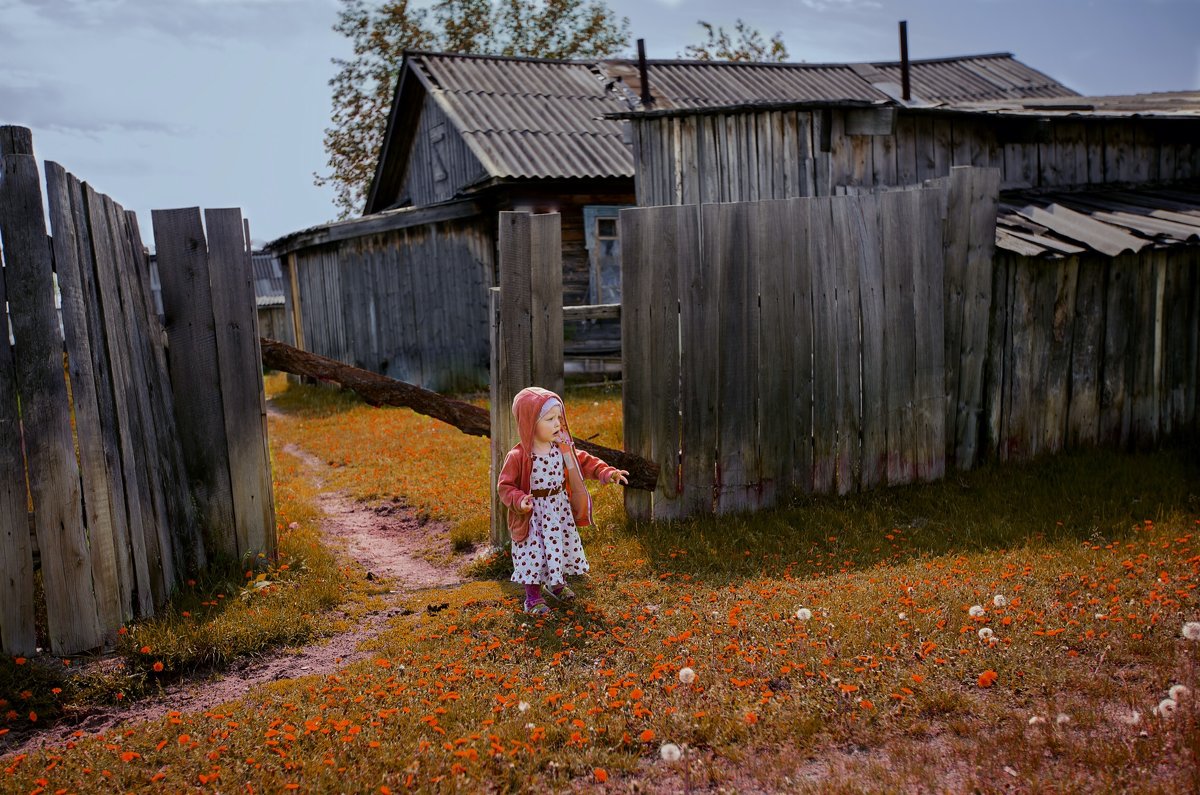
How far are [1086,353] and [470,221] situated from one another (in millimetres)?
10406

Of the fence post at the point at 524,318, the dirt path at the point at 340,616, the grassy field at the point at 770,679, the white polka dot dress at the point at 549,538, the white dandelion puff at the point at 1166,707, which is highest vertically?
the fence post at the point at 524,318

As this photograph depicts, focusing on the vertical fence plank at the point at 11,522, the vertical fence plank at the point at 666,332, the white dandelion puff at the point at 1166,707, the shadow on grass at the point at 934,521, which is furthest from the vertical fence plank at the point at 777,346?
the vertical fence plank at the point at 11,522

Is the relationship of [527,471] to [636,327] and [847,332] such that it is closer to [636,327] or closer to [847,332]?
[636,327]

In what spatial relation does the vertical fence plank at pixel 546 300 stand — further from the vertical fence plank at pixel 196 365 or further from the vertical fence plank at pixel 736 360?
the vertical fence plank at pixel 196 365

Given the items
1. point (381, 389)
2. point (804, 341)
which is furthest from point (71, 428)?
point (804, 341)

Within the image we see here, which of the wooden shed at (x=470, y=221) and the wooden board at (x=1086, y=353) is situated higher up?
the wooden shed at (x=470, y=221)

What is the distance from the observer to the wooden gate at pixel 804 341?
20.6ft

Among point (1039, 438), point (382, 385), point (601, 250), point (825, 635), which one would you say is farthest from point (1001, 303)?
point (601, 250)

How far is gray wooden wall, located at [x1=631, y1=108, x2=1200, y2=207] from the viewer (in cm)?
984

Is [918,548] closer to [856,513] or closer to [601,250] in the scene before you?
[856,513]

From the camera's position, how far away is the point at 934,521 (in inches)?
250

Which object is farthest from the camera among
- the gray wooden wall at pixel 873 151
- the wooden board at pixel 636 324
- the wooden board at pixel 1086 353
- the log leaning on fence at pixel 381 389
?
the gray wooden wall at pixel 873 151

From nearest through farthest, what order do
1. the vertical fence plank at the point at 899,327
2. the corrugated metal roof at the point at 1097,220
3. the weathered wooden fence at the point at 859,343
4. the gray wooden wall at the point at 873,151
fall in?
the weathered wooden fence at the point at 859,343 < the vertical fence plank at the point at 899,327 < the corrugated metal roof at the point at 1097,220 < the gray wooden wall at the point at 873,151

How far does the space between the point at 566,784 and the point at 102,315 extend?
3338 millimetres
